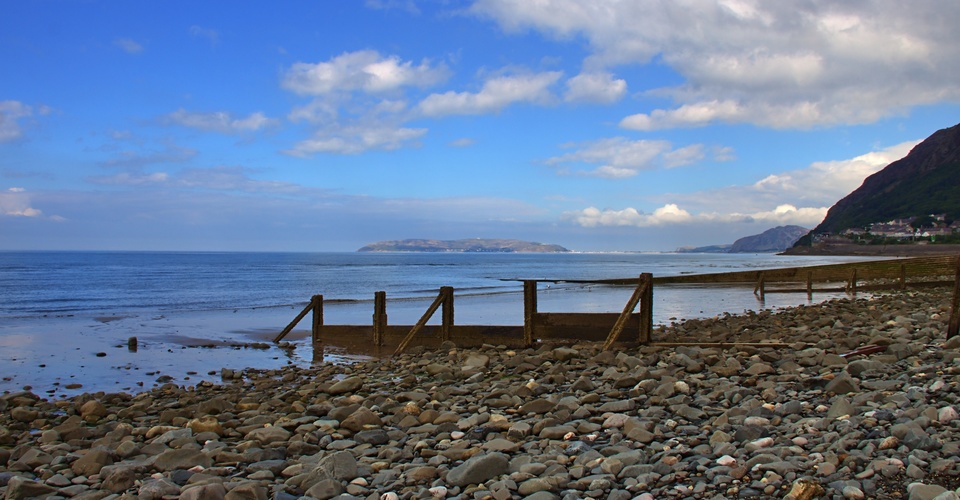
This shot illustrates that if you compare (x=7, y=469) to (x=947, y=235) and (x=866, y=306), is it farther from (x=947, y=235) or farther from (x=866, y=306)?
(x=947, y=235)

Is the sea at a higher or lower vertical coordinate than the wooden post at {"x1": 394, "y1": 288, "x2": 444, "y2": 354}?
lower

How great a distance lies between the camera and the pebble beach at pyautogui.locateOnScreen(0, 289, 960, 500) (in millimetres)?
5215

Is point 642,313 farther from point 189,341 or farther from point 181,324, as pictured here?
point 181,324

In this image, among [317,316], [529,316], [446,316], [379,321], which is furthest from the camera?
[317,316]

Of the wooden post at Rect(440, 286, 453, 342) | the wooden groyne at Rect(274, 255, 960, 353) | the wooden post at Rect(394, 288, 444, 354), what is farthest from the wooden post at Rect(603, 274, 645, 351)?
the wooden post at Rect(394, 288, 444, 354)

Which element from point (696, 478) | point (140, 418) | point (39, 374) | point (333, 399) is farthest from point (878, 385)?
point (39, 374)

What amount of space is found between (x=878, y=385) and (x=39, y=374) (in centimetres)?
1648

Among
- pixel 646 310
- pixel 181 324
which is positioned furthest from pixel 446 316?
pixel 181 324

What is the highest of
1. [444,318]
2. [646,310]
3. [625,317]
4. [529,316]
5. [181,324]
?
[646,310]

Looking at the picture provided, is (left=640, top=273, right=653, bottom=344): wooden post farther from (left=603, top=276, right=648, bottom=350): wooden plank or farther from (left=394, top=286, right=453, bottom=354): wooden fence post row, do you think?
(left=394, top=286, right=453, bottom=354): wooden fence post row

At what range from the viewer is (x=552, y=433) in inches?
269

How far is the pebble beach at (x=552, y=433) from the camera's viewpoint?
521 cm

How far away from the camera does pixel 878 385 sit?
7516mm

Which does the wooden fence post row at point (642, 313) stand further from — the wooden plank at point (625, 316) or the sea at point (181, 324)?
the sea at point (181, 324)
